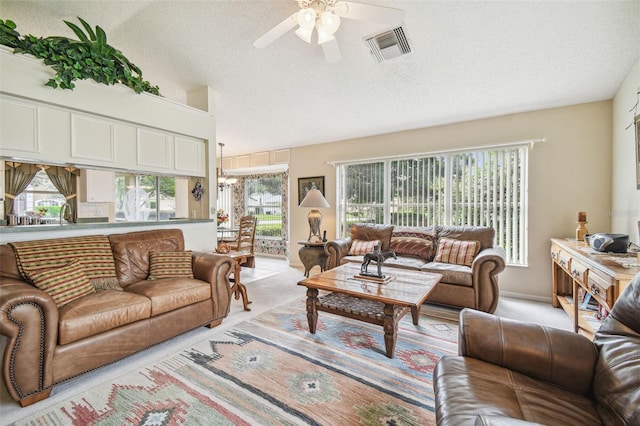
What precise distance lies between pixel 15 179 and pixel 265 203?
454cm

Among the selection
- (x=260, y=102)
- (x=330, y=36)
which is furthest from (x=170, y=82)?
(x=330, y=36)

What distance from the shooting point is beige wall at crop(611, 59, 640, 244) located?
8.22 feet

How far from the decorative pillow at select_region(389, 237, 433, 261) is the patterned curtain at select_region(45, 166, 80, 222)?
4.16m

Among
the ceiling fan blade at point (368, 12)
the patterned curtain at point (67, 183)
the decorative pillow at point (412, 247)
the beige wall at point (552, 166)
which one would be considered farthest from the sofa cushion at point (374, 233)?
the patterned curtain at point (67, 183)

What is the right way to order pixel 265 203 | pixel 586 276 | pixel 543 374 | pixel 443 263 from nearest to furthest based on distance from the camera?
pixel 543 374
pixel 586 276
pixel 443 263
pixel 265 203

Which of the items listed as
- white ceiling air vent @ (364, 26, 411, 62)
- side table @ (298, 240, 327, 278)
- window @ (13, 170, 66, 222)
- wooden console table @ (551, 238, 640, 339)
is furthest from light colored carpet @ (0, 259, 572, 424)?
white ceiling air vent @ (364, 26, 411, 62)

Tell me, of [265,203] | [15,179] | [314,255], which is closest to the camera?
[15,179]

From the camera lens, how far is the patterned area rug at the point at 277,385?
1522 millimetres

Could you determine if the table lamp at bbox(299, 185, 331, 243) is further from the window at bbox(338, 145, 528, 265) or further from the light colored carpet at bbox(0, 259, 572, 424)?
the light colored carpet at bbox(0, 259, 572, 424)

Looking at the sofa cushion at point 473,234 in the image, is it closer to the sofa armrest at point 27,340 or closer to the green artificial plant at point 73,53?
the sofa armrest at point 27,340

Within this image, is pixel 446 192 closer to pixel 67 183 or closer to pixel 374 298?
pixel 374 298

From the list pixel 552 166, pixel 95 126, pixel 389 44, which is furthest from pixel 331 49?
pixel 552 166

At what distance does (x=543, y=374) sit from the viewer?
1.21 metres

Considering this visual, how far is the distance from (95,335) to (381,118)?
13.0ft
